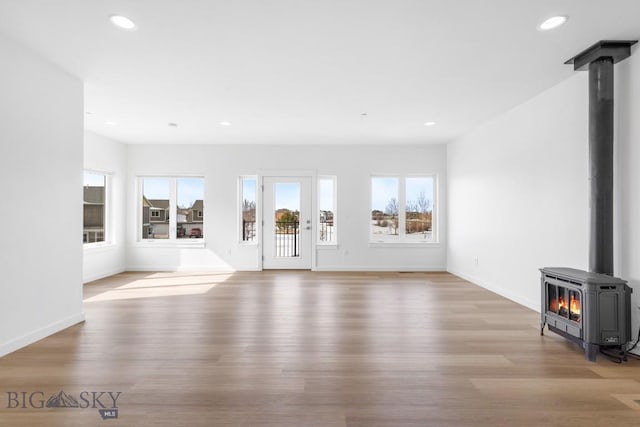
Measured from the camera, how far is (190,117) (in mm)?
5047

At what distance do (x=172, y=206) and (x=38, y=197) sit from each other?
3979 millimetres

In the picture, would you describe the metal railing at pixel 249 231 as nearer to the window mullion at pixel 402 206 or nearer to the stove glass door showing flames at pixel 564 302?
the window mullion at pixel 402 206

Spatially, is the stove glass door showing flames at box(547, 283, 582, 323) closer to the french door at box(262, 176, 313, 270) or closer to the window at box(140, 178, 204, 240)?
the french door at box(262, 176, 313, 270)

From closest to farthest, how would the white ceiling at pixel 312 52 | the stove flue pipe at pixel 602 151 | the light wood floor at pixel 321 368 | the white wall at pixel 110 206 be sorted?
the light wood floor at pixel 321 368
the white ceiling at pixel 312 52
the stove flue pipe at pixel 602 151
the white wall at pixel 110 206

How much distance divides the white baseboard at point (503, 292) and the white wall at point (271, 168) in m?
1.02

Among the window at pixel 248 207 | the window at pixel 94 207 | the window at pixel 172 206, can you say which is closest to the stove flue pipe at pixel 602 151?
the window at pixel 248 207

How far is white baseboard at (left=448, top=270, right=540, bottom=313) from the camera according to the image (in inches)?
165

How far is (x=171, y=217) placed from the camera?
7.09 m

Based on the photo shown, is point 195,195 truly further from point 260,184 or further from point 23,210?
point 23,210

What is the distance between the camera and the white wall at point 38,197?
9.38ft

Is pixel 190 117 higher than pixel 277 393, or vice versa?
pixel 190 117

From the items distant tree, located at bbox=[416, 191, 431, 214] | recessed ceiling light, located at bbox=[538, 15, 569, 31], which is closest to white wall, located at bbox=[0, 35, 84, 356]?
recessed ceiling light, located at bbox=[538, 15, 569, 31]

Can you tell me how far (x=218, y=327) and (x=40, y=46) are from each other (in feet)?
10.1

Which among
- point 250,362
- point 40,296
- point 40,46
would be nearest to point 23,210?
point 40,296
